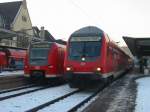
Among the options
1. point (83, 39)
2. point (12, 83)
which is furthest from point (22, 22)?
point (83, 39)

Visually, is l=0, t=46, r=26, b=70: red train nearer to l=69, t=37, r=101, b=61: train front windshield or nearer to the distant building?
the distant building

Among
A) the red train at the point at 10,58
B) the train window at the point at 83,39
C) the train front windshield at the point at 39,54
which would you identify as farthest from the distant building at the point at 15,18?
the train window at the point at 83,39

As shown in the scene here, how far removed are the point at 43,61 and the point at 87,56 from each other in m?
3.93

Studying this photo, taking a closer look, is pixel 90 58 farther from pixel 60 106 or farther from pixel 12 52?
pixel 12 52

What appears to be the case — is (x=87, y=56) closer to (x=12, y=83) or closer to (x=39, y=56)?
(x=39, y=56)

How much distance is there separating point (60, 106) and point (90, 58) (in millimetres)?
5897

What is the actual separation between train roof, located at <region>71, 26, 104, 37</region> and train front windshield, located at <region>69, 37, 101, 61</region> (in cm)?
23

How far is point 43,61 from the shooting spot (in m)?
22.0

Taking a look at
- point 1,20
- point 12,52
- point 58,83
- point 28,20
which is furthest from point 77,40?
point 28,20

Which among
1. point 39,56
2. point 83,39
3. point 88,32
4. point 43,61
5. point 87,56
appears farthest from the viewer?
point 39,56

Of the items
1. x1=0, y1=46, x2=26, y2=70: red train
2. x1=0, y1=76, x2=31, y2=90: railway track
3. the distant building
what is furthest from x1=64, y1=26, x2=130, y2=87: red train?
the distant building

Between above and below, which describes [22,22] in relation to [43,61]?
above

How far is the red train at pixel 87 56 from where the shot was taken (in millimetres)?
18458

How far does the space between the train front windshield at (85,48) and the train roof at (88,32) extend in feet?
0.77
